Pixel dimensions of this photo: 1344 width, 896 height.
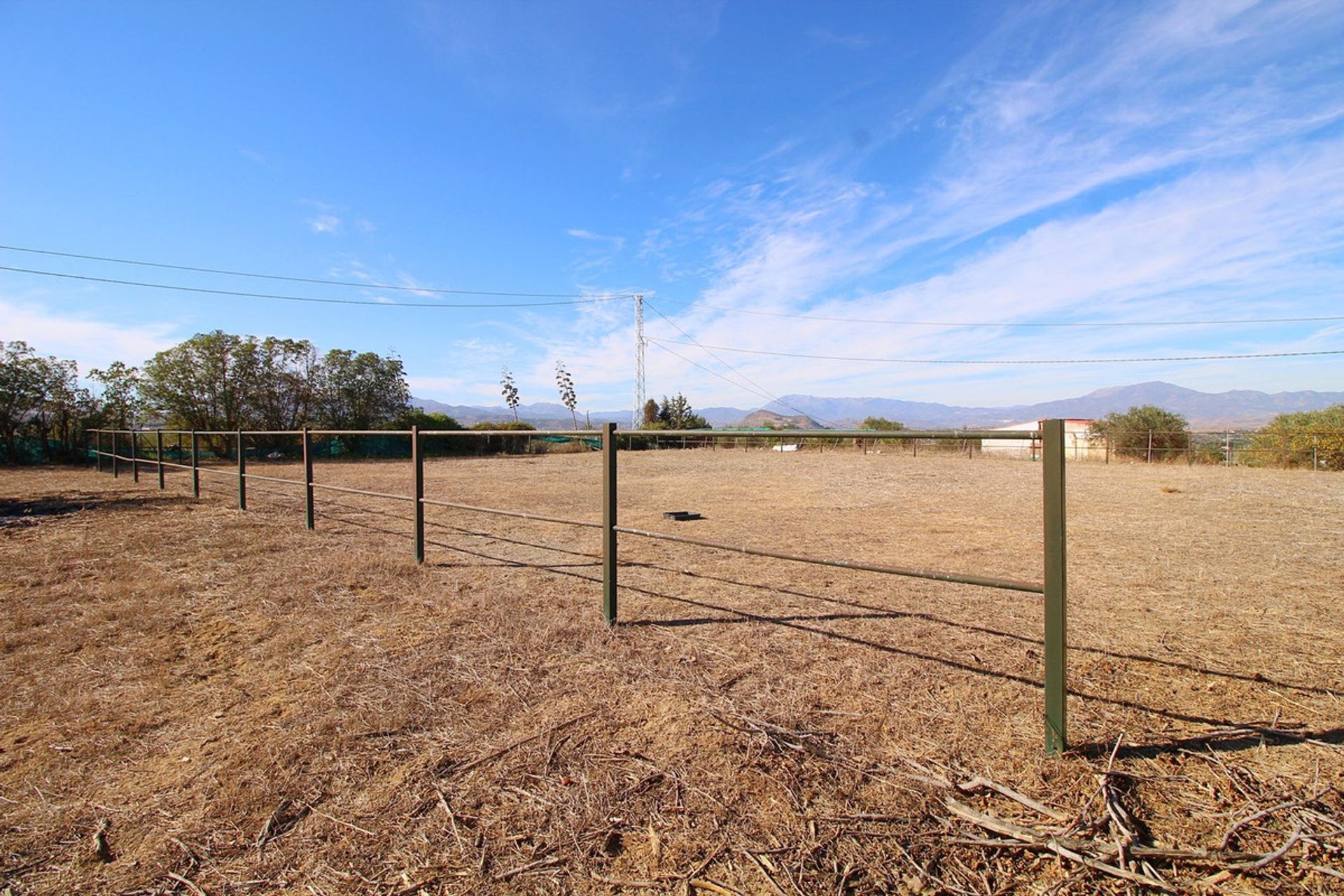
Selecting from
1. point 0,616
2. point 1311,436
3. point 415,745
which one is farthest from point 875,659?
point 1311,436

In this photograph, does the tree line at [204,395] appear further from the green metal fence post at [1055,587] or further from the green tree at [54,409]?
the green metal fence post at [1055,587]

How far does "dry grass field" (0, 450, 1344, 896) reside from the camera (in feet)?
4.58

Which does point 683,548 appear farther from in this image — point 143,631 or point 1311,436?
point 1311,436

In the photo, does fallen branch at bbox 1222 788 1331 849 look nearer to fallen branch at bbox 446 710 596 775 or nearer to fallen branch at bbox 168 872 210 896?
fallen branch at bbox 446 710 596 775

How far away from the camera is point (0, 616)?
10.3ft

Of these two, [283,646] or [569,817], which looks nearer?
[569,817]

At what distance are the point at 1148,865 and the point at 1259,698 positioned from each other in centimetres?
155

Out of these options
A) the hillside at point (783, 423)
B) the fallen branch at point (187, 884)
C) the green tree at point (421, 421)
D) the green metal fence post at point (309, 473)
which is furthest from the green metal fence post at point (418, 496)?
the green tree at point (421, 421)

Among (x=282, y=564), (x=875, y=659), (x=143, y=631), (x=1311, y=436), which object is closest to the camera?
(x=875, y=659)

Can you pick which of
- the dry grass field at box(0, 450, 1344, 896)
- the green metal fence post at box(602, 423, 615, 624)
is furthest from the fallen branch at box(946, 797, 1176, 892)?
the green metal fence post at box(602, 423, 615, 624)

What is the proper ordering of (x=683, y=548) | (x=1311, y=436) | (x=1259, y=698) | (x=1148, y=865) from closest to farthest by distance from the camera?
(x=1148, y=865), (x=1259, y=698), (x=683, y=548), (x=1311, y=436)

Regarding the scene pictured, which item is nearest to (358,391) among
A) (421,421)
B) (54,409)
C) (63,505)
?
(421,421)

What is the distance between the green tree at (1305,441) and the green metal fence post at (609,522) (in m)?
20.9

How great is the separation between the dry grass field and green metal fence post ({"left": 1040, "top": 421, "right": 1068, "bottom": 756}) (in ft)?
0.39
